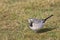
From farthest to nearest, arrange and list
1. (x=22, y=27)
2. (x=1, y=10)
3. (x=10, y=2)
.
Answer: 1. (x=10, y=2)
2. (x=1, y=10)
3. (x=22, y=27)

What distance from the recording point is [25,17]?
784 centimetres

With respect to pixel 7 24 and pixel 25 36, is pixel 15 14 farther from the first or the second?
pixel 25 36

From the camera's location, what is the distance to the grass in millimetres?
6566

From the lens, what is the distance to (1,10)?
328 inches

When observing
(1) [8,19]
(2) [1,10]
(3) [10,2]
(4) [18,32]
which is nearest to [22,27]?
(4) [18,32]

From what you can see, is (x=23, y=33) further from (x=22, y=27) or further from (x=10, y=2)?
(x=10, y=2)

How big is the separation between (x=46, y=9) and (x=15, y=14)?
1.15 metres

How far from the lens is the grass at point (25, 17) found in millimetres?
6566

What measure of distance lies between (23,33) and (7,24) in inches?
35.9

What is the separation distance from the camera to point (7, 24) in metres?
7.43

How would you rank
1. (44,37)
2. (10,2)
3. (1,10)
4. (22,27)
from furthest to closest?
1. (10,2)
2. (1,10)
3. (22,27)
4. (44,37)

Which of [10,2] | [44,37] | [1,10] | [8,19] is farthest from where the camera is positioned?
[10,2]

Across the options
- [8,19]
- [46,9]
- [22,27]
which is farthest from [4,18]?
[46,9]

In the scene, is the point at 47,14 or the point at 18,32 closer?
the point at 18,32
